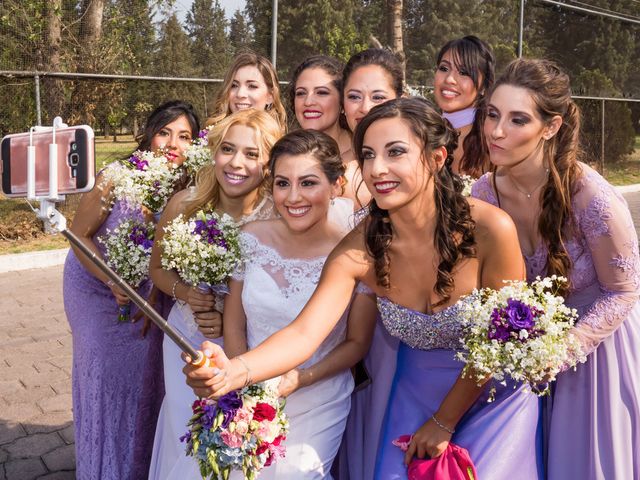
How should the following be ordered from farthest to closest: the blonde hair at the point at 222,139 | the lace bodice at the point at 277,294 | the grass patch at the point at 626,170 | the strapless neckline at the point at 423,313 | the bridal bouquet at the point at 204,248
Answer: the grass patch at the point at 626,170
the blonde hair at the point at 222,139
the bridal bouquet at the point at 204,248
the lace bodice at the point at 277,294
the strapless neckline at the point at 423,313

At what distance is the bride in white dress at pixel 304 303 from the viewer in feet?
10.2

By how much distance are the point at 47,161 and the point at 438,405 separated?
202cm

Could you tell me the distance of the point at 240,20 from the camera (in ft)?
35.0

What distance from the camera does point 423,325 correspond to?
2961mm

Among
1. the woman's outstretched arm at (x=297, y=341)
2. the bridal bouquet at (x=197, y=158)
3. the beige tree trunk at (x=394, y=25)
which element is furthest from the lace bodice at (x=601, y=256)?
the beige tree trunk at (x=394, y=25)

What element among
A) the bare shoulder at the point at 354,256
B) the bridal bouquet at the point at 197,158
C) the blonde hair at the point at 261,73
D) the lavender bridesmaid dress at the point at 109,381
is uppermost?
the blonde hair at the point at 261,73

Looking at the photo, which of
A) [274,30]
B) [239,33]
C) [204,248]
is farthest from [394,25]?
[204,248]

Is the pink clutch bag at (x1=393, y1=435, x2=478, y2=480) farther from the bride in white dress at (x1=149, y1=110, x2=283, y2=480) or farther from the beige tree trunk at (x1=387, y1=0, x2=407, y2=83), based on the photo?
the beige tree trunk at (x1=387, y1=0, x2=407, y2=83)

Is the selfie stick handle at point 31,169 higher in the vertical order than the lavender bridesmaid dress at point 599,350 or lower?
higher

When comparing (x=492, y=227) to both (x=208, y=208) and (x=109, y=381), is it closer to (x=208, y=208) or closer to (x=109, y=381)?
(x=208, y=208)

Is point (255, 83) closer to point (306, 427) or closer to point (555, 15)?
point (306, 427)

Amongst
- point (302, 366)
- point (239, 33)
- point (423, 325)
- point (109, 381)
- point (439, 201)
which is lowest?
point (109, 381)

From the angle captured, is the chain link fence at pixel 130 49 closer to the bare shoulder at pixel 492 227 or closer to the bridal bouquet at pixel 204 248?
the bridal bouquet at pixel 204 248

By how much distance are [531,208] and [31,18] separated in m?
8.86
